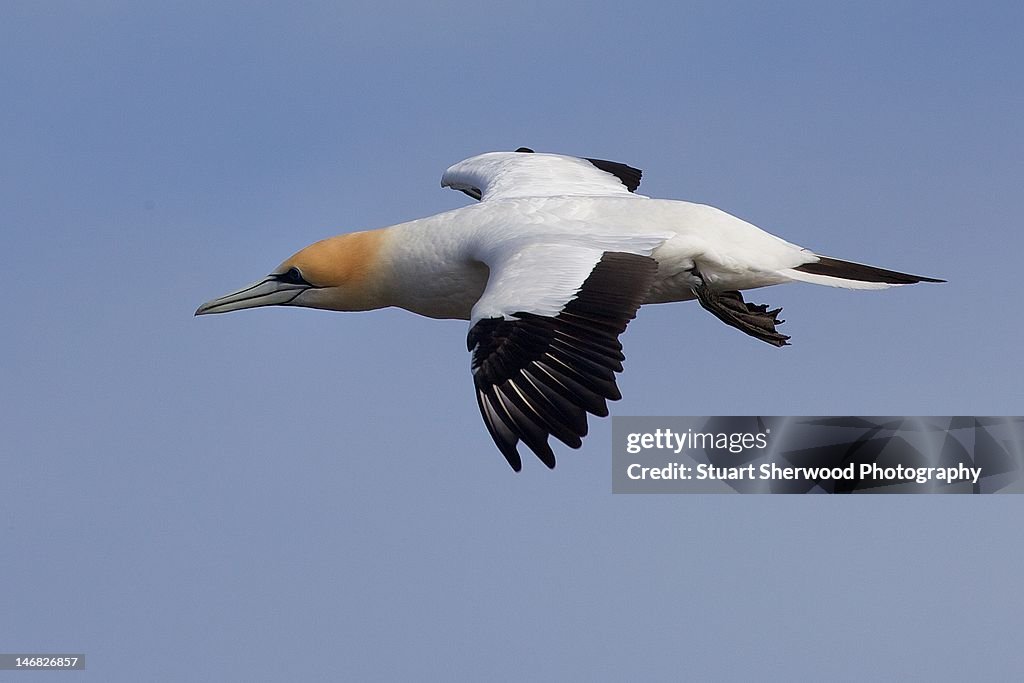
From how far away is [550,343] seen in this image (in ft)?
33.5

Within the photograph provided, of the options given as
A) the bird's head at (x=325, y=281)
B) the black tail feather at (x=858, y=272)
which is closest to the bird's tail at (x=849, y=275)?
the black tail feather at (x=858, y=272)

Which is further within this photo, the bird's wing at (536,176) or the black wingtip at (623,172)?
the black wingtip at (623,172)

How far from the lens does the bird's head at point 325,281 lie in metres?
12.9

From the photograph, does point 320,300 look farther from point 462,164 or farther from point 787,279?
point 787,279

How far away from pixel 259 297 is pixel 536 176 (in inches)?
109

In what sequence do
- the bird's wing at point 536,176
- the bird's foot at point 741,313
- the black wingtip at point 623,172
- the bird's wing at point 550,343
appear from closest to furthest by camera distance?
the bird's wing at point 550,343
the bird's foot at point 741,313
the bird's wing at point 536,176
the black wingtip at point 623,172

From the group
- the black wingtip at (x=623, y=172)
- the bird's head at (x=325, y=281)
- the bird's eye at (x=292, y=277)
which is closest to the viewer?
the bird's head at (x=325, y=281)

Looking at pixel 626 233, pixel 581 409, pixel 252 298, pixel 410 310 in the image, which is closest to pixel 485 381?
pixel 581 409

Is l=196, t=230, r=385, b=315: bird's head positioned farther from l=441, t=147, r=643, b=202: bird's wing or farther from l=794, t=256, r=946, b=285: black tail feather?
l=794, t=256, r=946, b=285: black tail feather

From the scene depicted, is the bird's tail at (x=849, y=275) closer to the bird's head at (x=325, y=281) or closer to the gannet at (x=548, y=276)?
the gannet at (x=548, y=276)

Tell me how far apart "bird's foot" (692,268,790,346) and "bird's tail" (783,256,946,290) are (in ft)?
Answer: 1.25

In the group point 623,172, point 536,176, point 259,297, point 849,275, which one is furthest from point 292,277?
point 849,275

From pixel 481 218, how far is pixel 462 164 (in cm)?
314

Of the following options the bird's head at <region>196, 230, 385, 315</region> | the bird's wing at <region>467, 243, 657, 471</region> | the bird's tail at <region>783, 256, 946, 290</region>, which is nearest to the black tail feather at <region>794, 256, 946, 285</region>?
the bird's tail at <region>783, 256, 946, 290</region>
